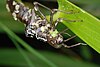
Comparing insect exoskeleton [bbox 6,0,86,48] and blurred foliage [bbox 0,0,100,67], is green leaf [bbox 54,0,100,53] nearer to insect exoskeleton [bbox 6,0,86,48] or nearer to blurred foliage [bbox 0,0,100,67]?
insect exoskeleton [bbox 6,0,86,48]

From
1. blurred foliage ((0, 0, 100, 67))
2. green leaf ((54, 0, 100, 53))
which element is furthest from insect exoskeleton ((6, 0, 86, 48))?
blurred foliage ((0, 0, 100, 67))

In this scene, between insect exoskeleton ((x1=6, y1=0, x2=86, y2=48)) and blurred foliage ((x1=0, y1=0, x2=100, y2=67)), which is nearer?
insect exoskeleton ((x1=6, y1=0, x2=86, y2=48))

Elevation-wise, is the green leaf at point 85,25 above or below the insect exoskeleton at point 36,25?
above

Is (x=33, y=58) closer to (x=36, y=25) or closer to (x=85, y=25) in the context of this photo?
(x=36, y=25)

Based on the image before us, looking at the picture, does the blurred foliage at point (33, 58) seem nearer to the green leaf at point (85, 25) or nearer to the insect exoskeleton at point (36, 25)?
the insect exoskeleton at point (36, 25)

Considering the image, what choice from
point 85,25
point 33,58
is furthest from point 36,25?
point 33,58

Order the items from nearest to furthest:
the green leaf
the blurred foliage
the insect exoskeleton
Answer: the green leaf, the insect exoskeleton, the blurred foliage

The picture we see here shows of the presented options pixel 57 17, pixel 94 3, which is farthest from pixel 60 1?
pixel 94 3

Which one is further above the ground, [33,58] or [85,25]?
[85,25]

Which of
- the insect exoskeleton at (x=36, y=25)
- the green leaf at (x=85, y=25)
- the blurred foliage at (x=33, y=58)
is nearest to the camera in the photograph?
the green leaf at (x=85, y=25)

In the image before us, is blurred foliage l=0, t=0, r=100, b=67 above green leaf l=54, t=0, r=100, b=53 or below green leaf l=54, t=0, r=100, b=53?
below

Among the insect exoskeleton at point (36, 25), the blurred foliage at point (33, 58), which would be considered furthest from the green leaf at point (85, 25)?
the blurred foliage at point (33, 58)

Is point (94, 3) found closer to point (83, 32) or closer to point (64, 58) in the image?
point (64, 58)
